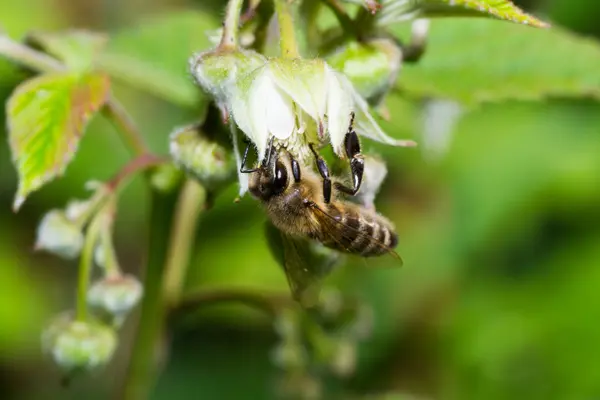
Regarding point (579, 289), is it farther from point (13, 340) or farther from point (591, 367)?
point (13, 340)

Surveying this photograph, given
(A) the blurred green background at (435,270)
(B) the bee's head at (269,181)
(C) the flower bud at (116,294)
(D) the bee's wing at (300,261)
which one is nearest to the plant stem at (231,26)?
(B) the bee's head at (269,181)

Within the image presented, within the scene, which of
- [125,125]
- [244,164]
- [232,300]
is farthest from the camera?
[232,300]

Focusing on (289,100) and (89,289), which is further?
(89,289)

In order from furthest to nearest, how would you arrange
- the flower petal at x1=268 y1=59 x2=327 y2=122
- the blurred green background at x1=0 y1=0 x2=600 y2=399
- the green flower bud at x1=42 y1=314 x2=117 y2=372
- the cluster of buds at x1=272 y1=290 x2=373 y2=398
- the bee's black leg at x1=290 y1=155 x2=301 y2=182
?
the blurred green background at x1=0 y1=0 x2=600 y2=399 < the cluster of buds at x1=272 y1=290 x2=373 y2=398 < the green flower bud at x1=42 y1=314 x2=117 y2=372 < the bee's black leg at x1=290 y1=155 x2=301 y2=182 < the flower petal at x1=268 y1=59 x2=327 y2=122

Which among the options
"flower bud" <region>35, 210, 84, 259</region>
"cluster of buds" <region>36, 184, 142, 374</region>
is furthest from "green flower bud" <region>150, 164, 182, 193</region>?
"flower bud" <region>35, 210, 84, 259</region>

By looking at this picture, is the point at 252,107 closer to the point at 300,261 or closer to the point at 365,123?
the point at 365,123

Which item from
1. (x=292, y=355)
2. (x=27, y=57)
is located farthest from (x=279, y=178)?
(x=292, y=355)

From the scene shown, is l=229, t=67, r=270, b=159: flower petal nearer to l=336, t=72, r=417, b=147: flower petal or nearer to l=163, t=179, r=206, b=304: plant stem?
l=336, t=72, r=417, b=147: flower petal
